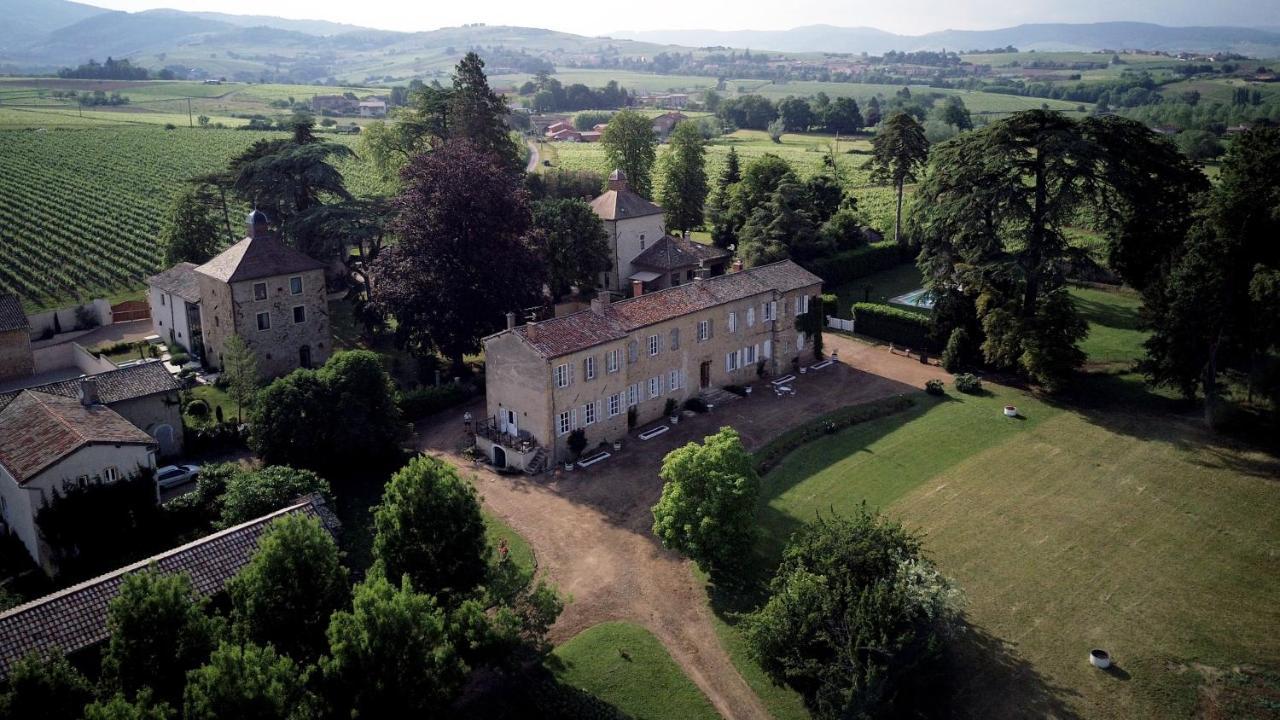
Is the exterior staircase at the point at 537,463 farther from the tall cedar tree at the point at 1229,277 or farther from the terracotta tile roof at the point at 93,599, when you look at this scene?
the tall cedar tree at the point at 1229,277

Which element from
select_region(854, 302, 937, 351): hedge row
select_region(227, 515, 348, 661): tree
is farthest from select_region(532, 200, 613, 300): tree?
select_region(227, 515, 348, 661): tree

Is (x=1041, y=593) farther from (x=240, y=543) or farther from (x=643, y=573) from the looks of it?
(x=240, y=543)

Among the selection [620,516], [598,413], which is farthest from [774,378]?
[620,516]

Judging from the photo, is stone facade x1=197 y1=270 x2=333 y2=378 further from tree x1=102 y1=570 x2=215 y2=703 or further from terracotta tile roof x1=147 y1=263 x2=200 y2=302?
tree x1=102 y1=570 x2=215 y2=703

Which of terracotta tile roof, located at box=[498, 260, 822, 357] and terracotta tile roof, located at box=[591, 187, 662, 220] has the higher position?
terracotta tile roof, located at box=[591, 187, 662, 220]

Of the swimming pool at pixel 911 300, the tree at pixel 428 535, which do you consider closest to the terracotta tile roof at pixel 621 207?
the swimming pool at pixel 911 300
